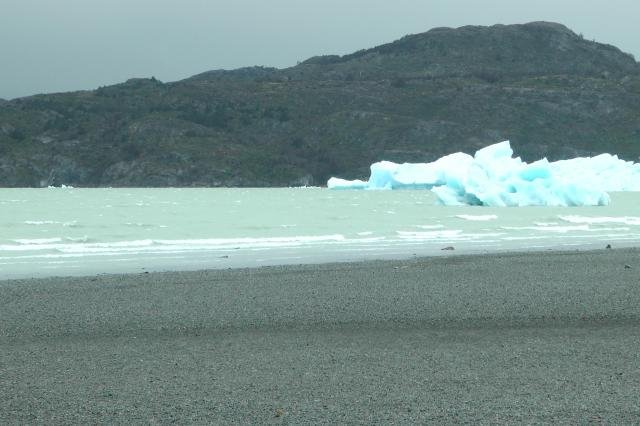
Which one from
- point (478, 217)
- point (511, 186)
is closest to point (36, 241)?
point (478, 217)

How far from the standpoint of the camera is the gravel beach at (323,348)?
442 centimetres

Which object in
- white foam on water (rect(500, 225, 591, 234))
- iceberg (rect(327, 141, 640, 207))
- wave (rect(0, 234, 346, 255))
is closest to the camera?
wave (rect(0, 234, 346, 255))

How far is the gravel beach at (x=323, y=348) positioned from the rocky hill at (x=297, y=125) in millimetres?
74151

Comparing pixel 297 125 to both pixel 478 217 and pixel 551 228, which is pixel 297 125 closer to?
pixel 478 217

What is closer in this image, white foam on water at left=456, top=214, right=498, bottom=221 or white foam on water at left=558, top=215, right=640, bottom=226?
white foam on water at left=558, top=215, right=640, bottom=226

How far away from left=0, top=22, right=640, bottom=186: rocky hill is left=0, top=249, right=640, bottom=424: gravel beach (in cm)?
7415

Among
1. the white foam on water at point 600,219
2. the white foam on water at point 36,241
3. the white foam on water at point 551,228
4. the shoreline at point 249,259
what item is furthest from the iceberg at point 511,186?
the white foam on water at point 36,241

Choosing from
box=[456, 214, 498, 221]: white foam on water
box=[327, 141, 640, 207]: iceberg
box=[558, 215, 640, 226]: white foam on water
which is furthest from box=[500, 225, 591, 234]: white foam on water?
box=[327, 141, 640, 207]: iceberg

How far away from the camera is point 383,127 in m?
90.3

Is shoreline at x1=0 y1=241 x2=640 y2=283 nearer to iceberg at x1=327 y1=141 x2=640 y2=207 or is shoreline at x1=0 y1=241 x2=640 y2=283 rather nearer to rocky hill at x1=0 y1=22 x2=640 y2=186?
iceberg at x1=327 y1=141 x2=640 y2=207

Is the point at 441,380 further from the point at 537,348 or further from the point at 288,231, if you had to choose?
the point at 288,231

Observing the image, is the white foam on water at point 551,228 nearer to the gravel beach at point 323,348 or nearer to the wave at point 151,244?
the wave at point 151,244

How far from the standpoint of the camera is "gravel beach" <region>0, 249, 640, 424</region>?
4.42m

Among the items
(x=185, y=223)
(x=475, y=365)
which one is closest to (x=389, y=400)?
(x=475, y=365)
